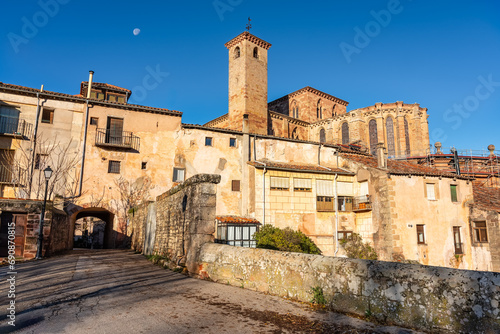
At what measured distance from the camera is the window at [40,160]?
2084 centimetres

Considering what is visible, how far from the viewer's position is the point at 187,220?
8945 mm

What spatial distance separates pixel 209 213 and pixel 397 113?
139ft

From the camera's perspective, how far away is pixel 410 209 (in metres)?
22.2

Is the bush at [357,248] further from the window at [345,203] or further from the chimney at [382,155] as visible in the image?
the chimney at [382,155]

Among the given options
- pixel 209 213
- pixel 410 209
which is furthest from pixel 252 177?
pixel 209 213

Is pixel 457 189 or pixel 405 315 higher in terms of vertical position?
pixel 457 189

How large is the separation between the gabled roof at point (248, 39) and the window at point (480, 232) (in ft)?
91.9

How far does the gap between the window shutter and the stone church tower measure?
12.1 m

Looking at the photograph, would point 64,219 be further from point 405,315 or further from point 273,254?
point 405,315

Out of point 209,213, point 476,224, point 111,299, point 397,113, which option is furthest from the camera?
point 397,113

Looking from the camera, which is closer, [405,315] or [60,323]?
[405,315]

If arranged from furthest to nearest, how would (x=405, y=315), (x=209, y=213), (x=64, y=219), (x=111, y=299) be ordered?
(x=64, y=219) → (x=209, y=213) → (x=111, y=299) → (x=405, y=315)

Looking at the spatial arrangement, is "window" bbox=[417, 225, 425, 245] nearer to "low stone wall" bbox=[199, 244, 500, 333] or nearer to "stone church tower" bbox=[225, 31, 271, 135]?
"stone church tower" bbox=[225, 31, 271, 135]

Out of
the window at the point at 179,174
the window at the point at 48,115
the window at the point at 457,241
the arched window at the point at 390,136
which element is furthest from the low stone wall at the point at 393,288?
the arched window at the point at 390,136
